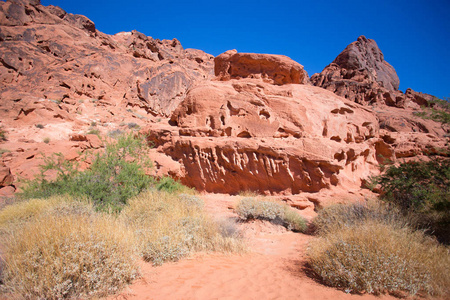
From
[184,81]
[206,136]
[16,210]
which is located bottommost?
[16,210]

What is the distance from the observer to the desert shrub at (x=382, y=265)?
3188 millimetres

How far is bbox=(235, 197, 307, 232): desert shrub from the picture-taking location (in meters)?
7.04

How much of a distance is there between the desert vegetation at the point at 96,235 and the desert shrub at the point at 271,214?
1449 millimetres

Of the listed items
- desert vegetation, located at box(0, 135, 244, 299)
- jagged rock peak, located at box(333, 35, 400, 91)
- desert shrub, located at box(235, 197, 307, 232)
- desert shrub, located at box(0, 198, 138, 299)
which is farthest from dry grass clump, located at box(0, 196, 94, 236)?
jagged rock peak, located at box(333, 35, 400, 91)

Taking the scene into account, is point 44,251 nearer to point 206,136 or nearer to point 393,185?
point 206,136

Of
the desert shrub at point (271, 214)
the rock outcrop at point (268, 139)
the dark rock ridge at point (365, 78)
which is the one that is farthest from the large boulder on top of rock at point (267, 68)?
the dark rock ridge at point (365, 78)

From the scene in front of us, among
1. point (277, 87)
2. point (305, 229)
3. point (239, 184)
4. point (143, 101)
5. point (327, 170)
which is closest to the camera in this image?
point (305, 229)

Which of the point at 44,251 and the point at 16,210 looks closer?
the point at 44,251

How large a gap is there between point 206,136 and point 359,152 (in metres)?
6.56

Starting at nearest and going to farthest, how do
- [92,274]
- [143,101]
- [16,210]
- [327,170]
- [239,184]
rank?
[92,274] < [16,210] < [327,170] < [239,184] < [143,101]

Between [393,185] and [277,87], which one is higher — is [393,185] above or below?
below

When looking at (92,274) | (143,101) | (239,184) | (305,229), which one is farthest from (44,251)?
(143,101)

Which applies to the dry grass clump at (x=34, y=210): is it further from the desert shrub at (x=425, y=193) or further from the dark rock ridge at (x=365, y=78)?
the dark rock ridge at (x=365, y=78)

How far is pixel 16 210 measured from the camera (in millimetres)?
5480
